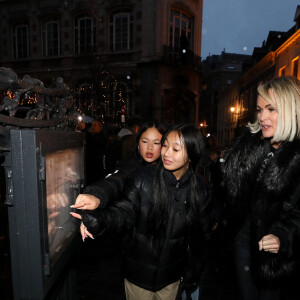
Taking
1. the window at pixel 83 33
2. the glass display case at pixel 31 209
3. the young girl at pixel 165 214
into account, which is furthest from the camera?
the window at pixel 83 33

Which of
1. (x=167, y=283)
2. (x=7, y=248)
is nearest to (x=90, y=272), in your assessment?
(x=7, y=248)

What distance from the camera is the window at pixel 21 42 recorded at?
1750cm

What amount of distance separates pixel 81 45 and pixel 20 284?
17.2 meters

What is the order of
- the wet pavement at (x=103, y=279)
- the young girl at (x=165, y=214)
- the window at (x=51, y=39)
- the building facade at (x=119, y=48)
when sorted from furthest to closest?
the window at (x=51, y=39) < the building facade at (x=119, y=48) < the wet pavement at (x=103, y=279) < the young girl at (x=165, y=214)

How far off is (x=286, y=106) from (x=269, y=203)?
0.74 metres

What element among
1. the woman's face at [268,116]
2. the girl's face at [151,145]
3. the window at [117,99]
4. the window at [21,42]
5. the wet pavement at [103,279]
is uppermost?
the window at [21,42]

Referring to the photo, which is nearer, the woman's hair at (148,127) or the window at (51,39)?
the woman's hair at (148,127)

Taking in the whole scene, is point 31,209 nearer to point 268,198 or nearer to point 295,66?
point 268,198

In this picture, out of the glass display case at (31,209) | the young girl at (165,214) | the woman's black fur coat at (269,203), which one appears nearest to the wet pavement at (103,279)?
the woman's black fur coat at (269,203)

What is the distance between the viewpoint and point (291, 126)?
184cm

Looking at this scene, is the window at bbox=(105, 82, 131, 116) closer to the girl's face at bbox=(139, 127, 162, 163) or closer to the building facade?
the building facade

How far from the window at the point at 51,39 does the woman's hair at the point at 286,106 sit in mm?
17731

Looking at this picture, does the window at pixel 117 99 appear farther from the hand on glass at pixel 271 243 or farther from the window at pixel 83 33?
the hand on glass at pixel 271 243

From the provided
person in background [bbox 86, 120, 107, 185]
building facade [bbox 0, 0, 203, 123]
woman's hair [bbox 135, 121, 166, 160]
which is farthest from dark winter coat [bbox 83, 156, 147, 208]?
building facade [bbox 0, 0, 203, 123]
